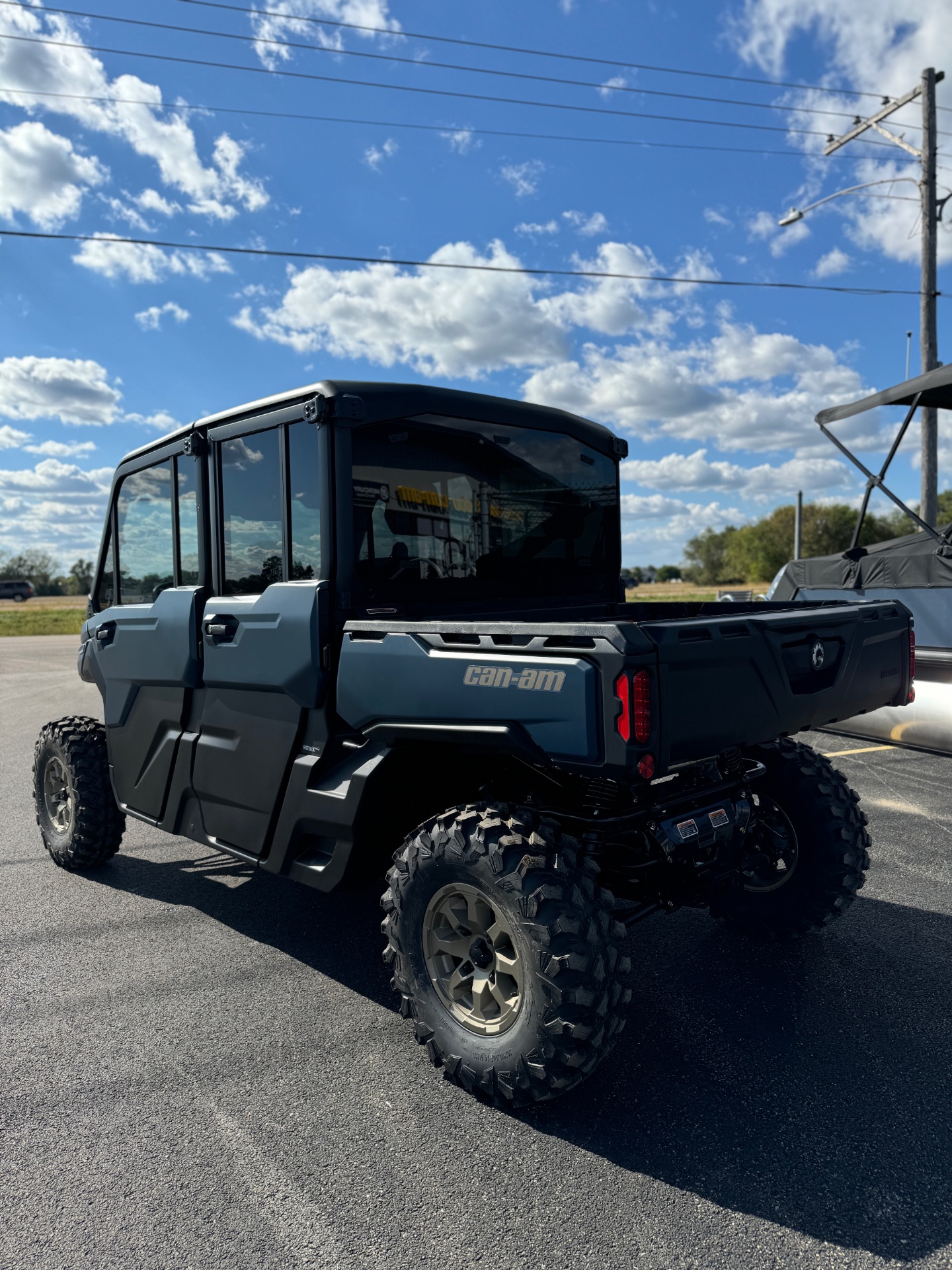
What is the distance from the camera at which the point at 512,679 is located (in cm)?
267

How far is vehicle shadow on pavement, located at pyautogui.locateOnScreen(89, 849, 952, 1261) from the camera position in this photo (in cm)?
239

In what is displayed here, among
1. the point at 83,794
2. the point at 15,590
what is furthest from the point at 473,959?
the point at 15,590

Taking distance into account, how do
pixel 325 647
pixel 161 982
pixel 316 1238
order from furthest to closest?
pixel 161 982, pixel 325 647, pixel 316 1238

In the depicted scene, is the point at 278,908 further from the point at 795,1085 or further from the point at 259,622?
the point at 795,1085

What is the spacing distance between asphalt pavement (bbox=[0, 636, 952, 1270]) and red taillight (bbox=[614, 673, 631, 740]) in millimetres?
1250

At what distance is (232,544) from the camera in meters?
3.94

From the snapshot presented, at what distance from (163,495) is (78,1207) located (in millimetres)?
3035

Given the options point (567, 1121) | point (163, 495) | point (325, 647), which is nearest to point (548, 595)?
point (325, 647)

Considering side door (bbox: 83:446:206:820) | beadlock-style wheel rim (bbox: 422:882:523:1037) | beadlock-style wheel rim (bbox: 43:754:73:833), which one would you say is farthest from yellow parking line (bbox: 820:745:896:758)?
beadlock-style wheel rim (bbox: 43:754:73:833)

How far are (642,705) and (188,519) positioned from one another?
8.64 ft

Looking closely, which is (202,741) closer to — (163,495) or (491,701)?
(163,495)

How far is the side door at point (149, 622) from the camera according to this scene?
163 inches

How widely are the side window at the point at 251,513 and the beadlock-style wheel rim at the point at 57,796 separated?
210 centimetres

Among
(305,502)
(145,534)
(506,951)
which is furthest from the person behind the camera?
(145,534)
